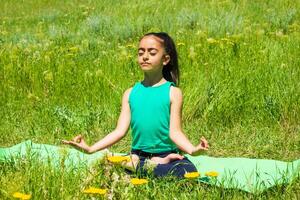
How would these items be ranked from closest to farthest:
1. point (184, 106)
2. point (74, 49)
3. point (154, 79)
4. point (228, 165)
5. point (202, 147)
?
point (202, 147) < point (154, 79) < point (228, 165) < point (184, 106) < point (74, 49)

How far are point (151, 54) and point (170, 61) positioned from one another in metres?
0.19

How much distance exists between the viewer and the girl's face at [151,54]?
3.96 meters

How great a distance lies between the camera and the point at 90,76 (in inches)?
239

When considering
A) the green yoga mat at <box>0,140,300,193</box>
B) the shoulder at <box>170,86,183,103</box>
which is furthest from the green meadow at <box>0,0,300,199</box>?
the shoulder at <box>170,86,183,103</box>

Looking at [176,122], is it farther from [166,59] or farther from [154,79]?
[166,59]

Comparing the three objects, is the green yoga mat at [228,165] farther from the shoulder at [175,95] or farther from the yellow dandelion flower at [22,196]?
the yellow dandelion flower at [22,196]

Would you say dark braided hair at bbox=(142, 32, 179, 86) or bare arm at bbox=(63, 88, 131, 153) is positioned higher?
dark braided hair at bbox=(142, 32, 179, 86)

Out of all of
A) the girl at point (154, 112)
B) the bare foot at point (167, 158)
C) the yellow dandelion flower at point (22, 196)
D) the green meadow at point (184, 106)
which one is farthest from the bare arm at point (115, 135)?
the yellow dandelion flower at point (22, 196)

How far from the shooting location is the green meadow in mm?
3201

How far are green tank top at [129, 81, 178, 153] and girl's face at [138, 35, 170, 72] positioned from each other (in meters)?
0.13

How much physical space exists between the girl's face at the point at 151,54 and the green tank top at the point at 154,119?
0.13m

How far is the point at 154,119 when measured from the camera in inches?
157

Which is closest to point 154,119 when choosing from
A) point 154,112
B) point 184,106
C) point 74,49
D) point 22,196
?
point 154,112

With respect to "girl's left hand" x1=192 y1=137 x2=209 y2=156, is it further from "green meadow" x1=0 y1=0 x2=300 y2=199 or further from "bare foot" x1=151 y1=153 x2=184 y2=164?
"bare foot" x1=151 y1=153 x2=184 y2=164
